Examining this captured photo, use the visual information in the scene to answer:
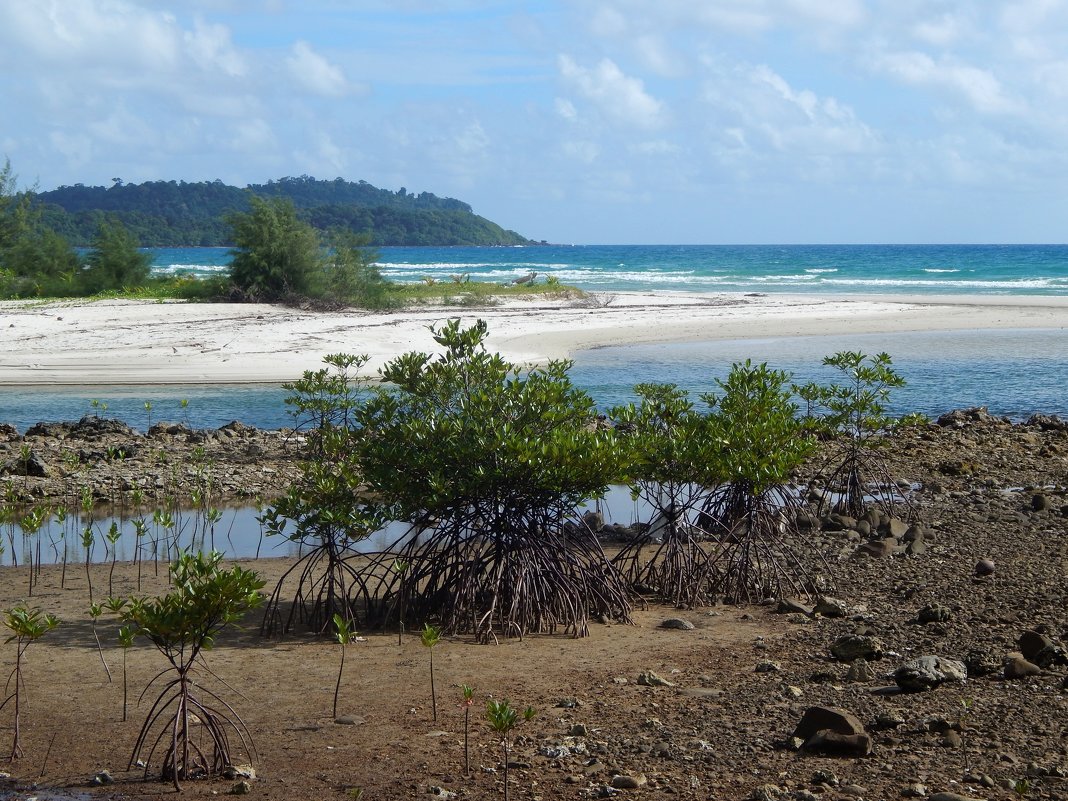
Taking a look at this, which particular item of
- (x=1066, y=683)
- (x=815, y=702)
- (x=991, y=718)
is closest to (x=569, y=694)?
(x=815, y=702)

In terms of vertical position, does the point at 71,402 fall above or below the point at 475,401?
below

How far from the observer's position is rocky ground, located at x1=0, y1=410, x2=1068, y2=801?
17.2 ft

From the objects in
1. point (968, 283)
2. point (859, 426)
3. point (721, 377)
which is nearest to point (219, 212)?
point (968, 283)

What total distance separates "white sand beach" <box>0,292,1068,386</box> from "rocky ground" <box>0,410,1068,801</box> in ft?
47.6

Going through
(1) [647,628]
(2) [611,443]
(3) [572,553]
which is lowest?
(1) [647,628]

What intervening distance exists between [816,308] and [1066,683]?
38.2 m

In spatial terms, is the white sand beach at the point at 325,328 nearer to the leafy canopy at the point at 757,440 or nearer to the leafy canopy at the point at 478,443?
the leafy canopy at the point at 757,440

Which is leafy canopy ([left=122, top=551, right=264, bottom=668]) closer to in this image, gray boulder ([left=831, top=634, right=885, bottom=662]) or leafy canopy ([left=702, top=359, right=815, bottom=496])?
gray boulder ([left=831, top=634, right=885, bottom=662])

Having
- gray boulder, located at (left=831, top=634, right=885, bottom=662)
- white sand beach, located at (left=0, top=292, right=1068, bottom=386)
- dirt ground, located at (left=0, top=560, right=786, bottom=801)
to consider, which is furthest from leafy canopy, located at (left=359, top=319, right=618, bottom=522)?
white sand beach, located at (left=0, top=292, right=1068, bottom=386)

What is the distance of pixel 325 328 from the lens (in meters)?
28.6

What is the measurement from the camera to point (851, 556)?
10.2 m

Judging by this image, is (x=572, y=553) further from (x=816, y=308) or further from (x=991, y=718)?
(x=816, y=308)

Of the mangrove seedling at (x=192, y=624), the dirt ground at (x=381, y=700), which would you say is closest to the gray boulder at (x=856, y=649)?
the dirt ground at (x=381, y=700)

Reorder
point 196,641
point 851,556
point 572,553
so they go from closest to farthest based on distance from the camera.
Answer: point 196,641 → point 572,553 → point 851,556
